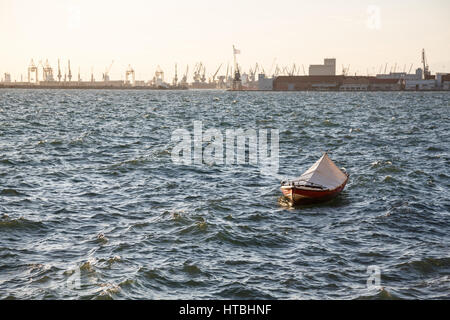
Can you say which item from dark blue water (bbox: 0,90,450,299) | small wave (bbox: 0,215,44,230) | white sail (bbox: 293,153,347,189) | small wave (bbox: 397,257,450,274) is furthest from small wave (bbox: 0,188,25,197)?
small wave (bbox: 397,257,450,274)

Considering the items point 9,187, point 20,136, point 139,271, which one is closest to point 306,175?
point 139,271

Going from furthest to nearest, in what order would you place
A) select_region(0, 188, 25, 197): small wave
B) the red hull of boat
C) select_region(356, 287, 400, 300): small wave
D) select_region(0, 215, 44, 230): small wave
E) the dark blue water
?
select_region(0, 188, 25, 197): small wave
the red hull of boat
select_region(0, 215, 44, 230): small wave
the dark blue water
select_region(356, 287, 400, 300): small wave

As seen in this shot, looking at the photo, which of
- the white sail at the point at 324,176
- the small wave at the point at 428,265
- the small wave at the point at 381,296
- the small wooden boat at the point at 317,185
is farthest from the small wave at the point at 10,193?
the small wave at the point at 428,265

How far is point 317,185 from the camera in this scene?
28656 mm

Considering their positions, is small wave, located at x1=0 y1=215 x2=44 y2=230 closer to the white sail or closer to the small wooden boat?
the small wooden boat

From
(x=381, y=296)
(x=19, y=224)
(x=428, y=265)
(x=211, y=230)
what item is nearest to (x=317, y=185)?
(x=211, y=230)

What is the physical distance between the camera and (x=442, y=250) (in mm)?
21062

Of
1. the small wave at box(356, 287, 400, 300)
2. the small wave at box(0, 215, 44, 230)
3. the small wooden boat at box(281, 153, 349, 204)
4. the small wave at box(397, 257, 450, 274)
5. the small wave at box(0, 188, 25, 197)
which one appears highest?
the small wooden boat at box(281, 153, 349, 204)

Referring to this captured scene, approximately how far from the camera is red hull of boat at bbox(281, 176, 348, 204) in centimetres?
2780

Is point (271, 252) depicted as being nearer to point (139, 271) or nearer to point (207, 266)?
point (207, 266)

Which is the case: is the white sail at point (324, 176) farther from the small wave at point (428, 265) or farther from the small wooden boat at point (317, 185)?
the small wave at point (428, 265)

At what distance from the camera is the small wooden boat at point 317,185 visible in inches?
1098

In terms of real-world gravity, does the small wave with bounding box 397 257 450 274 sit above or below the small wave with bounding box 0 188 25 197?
below
